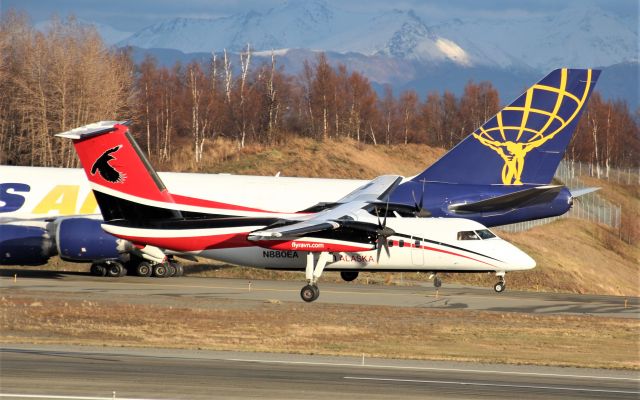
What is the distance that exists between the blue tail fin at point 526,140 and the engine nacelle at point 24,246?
55.5ft

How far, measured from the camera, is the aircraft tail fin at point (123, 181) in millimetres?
37719

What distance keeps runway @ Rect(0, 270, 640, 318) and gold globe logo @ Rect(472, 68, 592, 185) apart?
6.34 metres

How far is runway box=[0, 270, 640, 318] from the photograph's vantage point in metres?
39.7

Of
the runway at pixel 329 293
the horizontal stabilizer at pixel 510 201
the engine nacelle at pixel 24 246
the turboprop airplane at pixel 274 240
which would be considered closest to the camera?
the turboprop airplane at pixel 274 240

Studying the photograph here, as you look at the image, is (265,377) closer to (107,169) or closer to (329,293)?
(107,169)

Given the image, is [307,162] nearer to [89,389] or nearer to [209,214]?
[209,214]

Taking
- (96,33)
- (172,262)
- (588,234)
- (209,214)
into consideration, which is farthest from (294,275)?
(96,33)

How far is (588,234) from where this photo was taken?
266ft

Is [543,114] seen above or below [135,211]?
above

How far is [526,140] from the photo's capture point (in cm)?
4631

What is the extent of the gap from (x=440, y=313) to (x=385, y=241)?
3.65 m

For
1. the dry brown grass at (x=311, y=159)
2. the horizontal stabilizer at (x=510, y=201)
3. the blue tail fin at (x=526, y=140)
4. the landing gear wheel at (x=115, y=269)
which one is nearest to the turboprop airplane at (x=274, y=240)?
the landing gear wheel at (x=115, y=269)

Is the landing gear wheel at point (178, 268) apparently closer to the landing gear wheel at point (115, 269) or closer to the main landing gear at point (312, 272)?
the landing gear wheel at point (115, 269)

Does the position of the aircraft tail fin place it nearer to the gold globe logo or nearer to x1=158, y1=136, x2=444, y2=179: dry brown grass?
the gold globe logo
